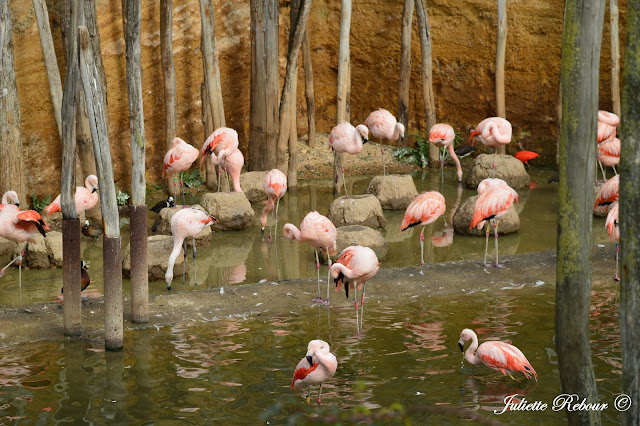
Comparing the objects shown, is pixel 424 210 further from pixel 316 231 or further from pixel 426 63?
pixel 426 63

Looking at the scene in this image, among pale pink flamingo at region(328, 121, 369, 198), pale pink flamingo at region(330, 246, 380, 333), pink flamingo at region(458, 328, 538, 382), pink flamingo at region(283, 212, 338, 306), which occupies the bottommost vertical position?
pink flamingo at region(458, 328, 538, 382)

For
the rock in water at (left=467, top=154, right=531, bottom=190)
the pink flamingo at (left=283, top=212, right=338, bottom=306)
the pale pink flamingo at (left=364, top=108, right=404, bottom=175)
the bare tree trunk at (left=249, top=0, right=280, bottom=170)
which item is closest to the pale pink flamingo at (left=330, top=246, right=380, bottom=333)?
the pink flamingo at (left=283, top=212, right=338, bottom=306)

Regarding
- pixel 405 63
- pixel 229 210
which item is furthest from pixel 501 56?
pixel 229 210

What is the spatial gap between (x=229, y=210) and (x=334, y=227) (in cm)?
271

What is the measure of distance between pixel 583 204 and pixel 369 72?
11617mm

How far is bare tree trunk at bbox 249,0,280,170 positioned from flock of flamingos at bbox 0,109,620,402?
4.08 feet

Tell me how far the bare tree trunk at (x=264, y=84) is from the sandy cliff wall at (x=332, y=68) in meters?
1.53

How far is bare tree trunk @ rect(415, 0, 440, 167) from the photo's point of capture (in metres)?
13.2

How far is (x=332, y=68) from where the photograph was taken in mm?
15078

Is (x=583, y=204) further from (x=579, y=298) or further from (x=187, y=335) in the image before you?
(x=187, y=335)

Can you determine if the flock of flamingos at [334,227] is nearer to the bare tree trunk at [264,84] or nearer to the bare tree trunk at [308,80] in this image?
the bare tree trunk at [264,84]

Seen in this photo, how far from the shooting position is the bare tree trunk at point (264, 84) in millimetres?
11648

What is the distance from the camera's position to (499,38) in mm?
12992

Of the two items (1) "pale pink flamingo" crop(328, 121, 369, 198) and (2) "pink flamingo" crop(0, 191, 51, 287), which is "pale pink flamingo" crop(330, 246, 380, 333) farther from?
(1) "pale pink flamingo" crop(328, 121, 369, 198)
